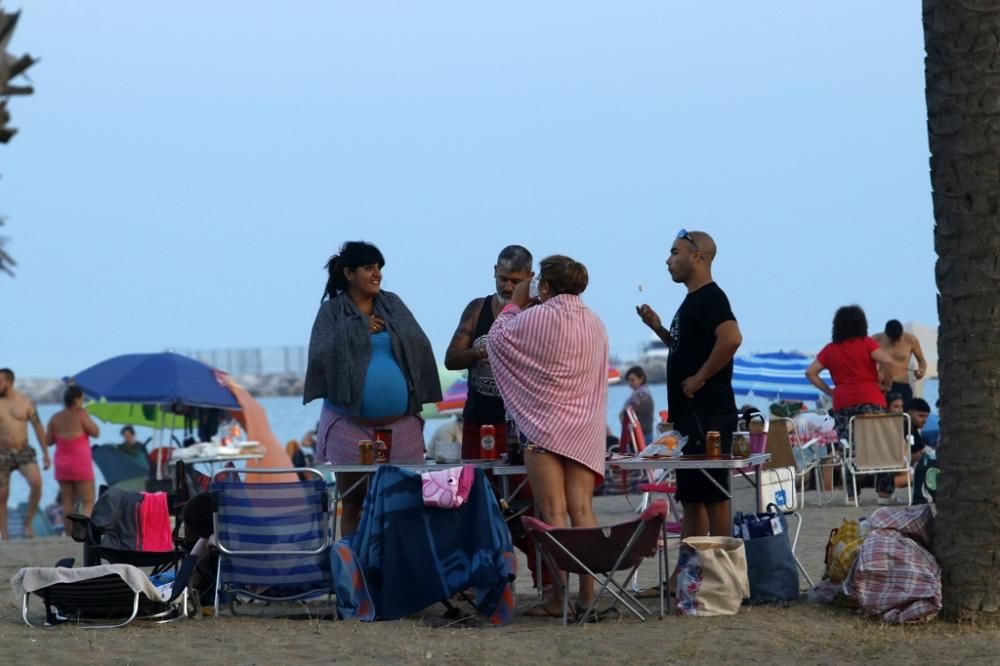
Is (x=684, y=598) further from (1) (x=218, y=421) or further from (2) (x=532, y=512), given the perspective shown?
(1) (x=218, y=421)

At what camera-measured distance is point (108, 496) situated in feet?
26.3

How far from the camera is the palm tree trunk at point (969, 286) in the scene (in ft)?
22.4

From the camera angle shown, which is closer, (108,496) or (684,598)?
(684,598)

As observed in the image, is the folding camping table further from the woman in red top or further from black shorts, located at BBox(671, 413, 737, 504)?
the woman in red top

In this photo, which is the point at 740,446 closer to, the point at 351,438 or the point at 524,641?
the point at 524,641

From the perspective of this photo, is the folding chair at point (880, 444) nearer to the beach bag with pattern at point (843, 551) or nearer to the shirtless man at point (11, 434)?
the beach bag with pattern at point (843, 551)

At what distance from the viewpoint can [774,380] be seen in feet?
60.9

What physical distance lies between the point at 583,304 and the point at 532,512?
1.10m

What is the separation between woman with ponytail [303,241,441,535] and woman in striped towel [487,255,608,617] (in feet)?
2.23

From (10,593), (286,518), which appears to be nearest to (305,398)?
(286,518)

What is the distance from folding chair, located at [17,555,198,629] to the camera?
7.11 m

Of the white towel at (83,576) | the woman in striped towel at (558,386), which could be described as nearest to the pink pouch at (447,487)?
the woman in striped towel at (558,386)

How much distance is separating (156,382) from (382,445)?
413 inches

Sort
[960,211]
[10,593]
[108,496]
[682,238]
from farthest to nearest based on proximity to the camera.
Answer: [10,593] → [108,496] → [682,238] → [960,211]
